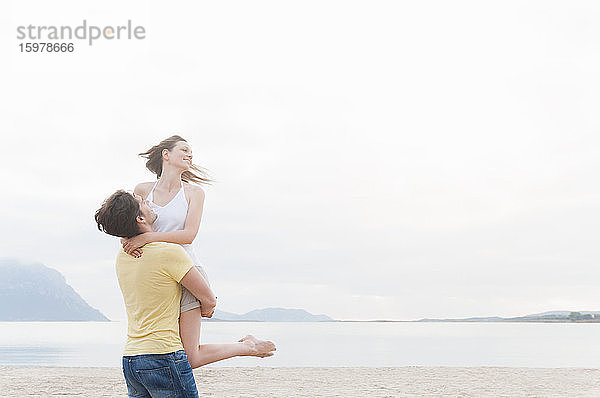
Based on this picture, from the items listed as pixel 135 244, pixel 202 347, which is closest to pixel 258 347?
pixel 202 347

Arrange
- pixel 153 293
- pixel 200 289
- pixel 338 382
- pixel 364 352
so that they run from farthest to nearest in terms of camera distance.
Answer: pixel 364 352, pixel 338 382, pixel 200 289, pixel 153 293

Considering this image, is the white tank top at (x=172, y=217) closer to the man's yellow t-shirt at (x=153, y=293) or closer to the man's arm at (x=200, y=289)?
the man's arm at (x=200, y=289)

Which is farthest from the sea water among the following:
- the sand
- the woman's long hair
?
the woman's long hair

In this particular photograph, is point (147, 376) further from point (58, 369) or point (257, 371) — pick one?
point (58, 369)

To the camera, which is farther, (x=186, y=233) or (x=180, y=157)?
(x=180, y=157)

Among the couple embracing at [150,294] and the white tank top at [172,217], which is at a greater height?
Result: the white tank top at [172,217]

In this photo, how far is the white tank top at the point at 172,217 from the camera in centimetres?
334

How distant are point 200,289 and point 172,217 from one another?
586 mm

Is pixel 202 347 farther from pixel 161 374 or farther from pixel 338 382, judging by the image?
pixel 338 382

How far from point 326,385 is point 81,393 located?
3319mm

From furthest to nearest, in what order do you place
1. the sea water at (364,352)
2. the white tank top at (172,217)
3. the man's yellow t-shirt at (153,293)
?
the sea water at (364,352)
the white tank top at (172,217)
the man's yellow t-shirt at (153,293)

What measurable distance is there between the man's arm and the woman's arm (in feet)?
Answer: 0.73

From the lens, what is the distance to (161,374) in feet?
9.10

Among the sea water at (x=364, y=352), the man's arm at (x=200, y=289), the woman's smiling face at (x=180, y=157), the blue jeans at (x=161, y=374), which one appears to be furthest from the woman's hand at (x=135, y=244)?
the sea water at (x=364, y=352)
